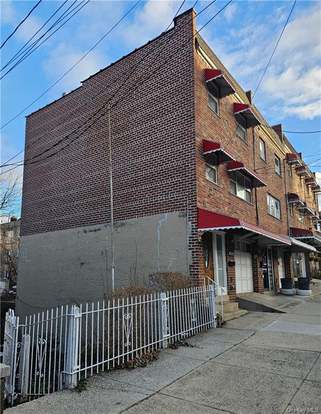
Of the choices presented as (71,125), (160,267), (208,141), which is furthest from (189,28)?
(160,267)

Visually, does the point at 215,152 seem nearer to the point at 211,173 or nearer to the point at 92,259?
the point at 211,173

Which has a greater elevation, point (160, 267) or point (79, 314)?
point (160, 267)

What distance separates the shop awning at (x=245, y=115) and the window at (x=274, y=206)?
433cm

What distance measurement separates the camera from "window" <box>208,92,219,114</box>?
13680 millimetres

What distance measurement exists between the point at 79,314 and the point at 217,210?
7769mm

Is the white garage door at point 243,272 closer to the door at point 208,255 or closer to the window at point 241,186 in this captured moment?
the window at point 241,186

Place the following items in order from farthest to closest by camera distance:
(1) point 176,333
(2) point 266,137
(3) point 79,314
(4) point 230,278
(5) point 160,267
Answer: (2) point 266,137 < (4) point 230,278 < (5) point 160,267 < (1) point 176,333 < (3) point 79,314

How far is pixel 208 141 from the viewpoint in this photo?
12211 mm

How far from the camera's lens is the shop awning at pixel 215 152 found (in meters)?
12.0

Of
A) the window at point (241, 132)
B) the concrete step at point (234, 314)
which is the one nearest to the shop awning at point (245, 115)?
the window at point (241, 132)

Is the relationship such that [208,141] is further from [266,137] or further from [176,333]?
[266,137]

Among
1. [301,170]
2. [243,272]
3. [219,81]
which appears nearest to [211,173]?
[219,81]

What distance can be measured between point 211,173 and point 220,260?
119 inches

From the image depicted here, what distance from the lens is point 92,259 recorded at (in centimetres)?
1402
